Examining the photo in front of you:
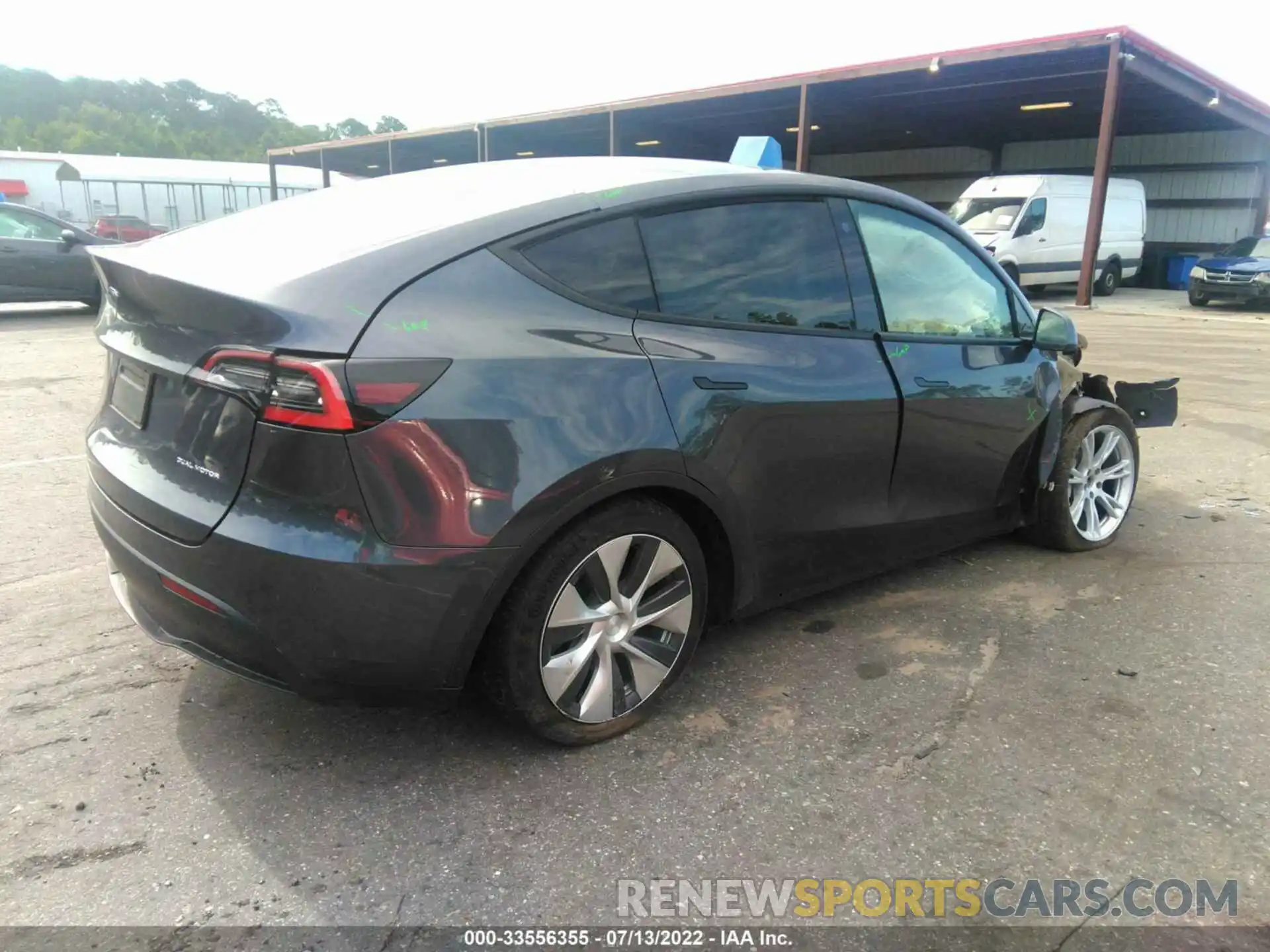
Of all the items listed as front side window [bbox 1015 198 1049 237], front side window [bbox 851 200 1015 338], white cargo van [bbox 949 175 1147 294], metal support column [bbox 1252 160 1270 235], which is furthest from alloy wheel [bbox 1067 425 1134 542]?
metal support column [bbox 1252 160 1270 235]

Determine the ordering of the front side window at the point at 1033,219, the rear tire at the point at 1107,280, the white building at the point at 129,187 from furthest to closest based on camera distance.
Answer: the white building at the point at 129,187 → the rear tire at the point at 1107,280 → the front side window at the point at 1033,219

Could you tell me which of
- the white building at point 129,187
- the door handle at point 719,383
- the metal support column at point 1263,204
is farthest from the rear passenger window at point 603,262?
the white building at point 129,187

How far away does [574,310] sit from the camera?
245 centimetres

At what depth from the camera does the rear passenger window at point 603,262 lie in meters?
2.46

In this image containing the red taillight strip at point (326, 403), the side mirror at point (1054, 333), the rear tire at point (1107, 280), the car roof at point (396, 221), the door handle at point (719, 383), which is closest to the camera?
the red taillight strip at point (326, 403)

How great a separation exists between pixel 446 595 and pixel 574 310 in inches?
32.0

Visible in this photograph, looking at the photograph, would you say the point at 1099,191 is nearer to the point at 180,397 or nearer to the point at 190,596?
the point at 180,397

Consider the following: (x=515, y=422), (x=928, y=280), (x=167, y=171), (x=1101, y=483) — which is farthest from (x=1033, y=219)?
(x=167, y=171)

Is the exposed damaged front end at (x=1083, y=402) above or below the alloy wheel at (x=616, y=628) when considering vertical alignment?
above

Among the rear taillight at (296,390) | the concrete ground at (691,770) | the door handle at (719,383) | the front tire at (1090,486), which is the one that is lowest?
the concrete ground at (691,770)

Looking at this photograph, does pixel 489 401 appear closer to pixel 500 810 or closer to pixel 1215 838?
pixel 500 810

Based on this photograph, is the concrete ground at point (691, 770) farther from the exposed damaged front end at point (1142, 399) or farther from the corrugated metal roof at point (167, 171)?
the corrugated metal roof at point (167, 171)

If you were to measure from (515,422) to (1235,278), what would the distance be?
65.1ft

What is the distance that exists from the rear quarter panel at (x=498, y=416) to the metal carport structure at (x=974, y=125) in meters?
16.9
